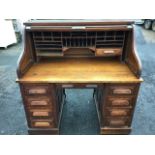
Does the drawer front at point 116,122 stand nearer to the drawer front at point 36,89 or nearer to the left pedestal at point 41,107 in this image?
the left pedestal at point 41,107

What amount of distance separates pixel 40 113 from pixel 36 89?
0.94 ft

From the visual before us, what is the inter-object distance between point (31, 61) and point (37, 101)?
1.26 feet

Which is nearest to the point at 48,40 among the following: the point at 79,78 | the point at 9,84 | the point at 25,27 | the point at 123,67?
the point at 25,27

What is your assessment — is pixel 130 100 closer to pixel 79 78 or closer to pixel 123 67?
pixel 123 67

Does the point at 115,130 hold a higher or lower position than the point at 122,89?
lower

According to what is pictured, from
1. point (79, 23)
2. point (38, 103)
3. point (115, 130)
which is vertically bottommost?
point (115, 130)

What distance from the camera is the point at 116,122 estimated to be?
181 centimetres

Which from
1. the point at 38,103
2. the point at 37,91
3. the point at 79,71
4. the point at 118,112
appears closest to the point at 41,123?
the point at 38,103

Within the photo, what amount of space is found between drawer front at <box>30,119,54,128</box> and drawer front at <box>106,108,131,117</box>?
0.56 meters

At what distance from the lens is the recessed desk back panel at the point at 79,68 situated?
1535 mm

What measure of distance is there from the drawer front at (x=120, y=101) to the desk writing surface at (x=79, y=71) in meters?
0.22

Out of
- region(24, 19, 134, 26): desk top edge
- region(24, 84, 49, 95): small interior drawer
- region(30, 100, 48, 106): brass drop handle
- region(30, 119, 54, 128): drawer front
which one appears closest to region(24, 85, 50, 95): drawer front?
region(24, 84, 49, 95): small interior drawer

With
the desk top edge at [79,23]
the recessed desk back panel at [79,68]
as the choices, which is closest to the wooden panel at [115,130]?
the recessed desk back panel at [79,68]

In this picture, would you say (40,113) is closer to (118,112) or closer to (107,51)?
(118,112)
